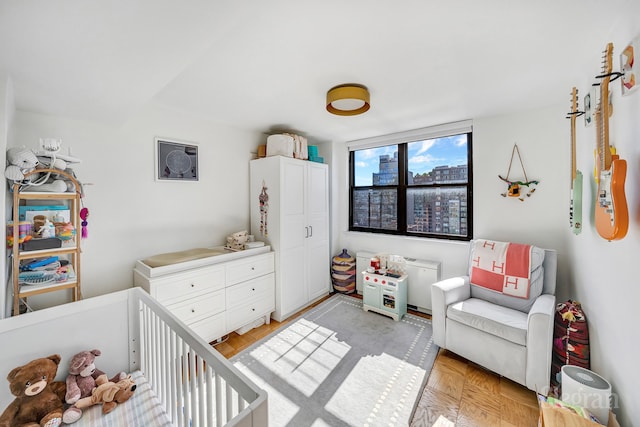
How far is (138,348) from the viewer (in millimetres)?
1644

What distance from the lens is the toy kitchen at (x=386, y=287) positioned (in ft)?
9.43

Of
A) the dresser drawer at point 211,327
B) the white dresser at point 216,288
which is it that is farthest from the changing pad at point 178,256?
the dresser drawer at point 211,327

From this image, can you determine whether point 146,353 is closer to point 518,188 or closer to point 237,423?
point 237,423

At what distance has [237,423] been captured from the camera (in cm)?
74

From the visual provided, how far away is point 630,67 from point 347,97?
4.73ft

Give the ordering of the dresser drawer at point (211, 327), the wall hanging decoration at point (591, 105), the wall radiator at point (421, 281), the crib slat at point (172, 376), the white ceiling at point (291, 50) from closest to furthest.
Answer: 1. the white ceiling at point (291, 50)
2. the crib slat at point (172, 376)
3. the wall hanging decoration at point (591, 105)
4. the dresser drawer at point (211, 327)
5. the wall radiator at point (421, 281)

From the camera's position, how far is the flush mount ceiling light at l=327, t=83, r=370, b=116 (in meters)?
1.91

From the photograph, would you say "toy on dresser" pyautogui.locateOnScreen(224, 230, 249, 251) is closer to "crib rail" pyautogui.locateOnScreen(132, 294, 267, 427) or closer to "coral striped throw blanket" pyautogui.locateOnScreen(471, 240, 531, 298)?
"crib rail" pyautogui.locateOnScreen(132, 294, 267, 427)

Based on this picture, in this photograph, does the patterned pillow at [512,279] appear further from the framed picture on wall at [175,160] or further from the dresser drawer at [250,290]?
the framed picture on wall at [175,160]

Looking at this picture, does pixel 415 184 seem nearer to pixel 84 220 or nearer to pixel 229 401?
pixel 229 401

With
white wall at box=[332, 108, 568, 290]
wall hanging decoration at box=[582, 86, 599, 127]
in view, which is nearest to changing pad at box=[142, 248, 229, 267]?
white wall at box=[332, 108, 568, 290]

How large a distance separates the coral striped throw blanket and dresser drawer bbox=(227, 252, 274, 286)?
213 cm

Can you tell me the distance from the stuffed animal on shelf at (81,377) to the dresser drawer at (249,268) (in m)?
1.12

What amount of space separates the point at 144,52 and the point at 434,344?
308cm
